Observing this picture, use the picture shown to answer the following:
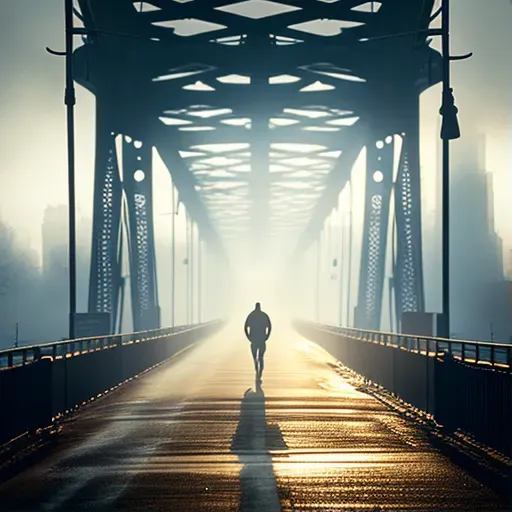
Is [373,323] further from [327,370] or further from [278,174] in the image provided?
[278,174]

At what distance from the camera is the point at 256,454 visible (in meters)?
14.0

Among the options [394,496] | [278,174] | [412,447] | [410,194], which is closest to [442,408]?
[412,447]

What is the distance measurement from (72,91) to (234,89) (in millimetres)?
18577

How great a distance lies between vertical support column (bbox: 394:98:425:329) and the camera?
4088 cm

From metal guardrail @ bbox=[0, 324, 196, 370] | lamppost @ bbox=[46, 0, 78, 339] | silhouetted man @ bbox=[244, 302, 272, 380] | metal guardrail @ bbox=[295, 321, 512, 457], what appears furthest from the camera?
silhouetted man @ bbox=[244, 302, 272, 380]

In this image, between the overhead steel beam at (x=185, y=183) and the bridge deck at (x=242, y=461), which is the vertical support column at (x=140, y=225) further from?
the bridge deck at (x=242, y=461)

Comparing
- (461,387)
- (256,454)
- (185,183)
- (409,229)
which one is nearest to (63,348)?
(461,387)

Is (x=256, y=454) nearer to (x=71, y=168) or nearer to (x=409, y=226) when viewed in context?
(x=71, y=168)

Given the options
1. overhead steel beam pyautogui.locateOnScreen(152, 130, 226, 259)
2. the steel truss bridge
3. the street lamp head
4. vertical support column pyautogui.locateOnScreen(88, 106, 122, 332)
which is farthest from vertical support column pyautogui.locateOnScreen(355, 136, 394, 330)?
the street lamp head

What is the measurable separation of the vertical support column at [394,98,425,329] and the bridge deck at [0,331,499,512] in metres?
17.6

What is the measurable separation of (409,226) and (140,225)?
49.2ft

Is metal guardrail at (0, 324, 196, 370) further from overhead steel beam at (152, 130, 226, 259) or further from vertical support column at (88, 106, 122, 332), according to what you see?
overhead steel beam at (152, 130, 226, 259)

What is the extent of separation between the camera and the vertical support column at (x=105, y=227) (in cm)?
4025

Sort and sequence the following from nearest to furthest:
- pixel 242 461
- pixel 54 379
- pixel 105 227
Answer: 1. pixel 242 461
2. pixel 54 379
3. pixel 105 227
